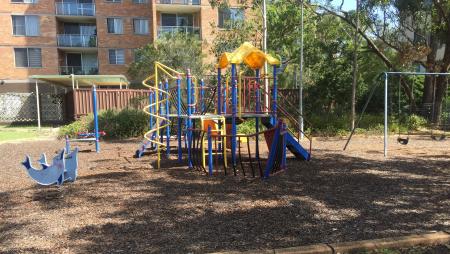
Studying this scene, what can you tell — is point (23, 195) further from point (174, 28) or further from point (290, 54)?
point (174, 28)

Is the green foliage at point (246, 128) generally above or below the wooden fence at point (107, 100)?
below

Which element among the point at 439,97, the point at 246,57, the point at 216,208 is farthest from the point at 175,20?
the point at 216,208

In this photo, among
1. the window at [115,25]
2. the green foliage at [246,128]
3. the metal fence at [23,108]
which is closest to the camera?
the green foliage at [246,128]

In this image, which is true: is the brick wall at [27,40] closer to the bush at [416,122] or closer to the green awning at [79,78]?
the green awning at [79,78]

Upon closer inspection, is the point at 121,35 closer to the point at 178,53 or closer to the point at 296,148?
the point at 178,53

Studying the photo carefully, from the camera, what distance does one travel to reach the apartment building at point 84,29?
108ft

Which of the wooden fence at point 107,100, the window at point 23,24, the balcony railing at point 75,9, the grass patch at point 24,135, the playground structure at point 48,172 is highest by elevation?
the balcony railing at point 75,9

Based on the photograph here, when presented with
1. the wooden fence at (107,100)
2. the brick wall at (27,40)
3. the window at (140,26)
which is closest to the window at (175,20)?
the window at (140,26)

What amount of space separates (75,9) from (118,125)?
22437mm

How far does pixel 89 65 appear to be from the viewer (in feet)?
119

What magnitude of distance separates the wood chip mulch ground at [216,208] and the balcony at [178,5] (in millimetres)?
26947

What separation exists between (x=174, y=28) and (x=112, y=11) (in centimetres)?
586

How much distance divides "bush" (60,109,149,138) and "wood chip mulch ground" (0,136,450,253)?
23.7 ft

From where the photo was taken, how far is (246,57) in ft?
28.3
